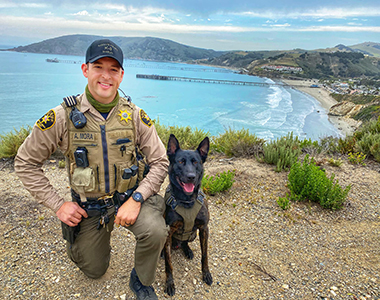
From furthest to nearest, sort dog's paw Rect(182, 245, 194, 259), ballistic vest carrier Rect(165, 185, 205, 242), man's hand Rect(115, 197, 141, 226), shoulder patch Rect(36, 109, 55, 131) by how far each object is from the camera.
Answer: dog's paw Rect(182, 245, 194, 259)
ballistic vest carrier Rect(165, 185, 205, 242)
man's hand Rect(115, 197, 141, 226)
shoulder patch Rect(36, 109, 55, 131)

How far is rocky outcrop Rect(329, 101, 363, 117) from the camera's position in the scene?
3731cm

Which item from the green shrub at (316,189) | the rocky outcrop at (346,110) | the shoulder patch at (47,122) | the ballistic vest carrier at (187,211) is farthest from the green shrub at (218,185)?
the rocky outcrop at (346,110)

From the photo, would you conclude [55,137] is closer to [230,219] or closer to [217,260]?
[217,260]

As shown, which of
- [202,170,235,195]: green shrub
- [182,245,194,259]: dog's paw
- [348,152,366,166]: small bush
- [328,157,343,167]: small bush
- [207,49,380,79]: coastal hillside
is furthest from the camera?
[207,49,380,79]: coastal hillside

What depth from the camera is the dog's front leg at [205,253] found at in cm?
285

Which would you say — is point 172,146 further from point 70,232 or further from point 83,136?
point 70,232

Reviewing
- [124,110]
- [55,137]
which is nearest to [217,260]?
[124,110]

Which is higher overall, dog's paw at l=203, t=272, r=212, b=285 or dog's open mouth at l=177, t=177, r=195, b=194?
dog's open mouth at l=177, t=177, r=195, b=194

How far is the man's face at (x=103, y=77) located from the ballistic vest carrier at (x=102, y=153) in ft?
0.64

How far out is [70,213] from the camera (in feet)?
8.13

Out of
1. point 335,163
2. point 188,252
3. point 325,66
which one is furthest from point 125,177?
point 325,66

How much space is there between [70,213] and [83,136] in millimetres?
819

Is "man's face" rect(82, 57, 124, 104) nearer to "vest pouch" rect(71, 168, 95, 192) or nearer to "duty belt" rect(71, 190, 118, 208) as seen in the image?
"vest pouch" rect(71, 168, 95, 192)

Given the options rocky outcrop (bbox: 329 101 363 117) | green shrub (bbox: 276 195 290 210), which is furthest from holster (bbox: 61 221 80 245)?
rocky outcrop (bbox: 329 101 363 117)
